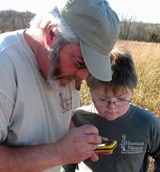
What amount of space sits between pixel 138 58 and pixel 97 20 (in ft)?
21.7

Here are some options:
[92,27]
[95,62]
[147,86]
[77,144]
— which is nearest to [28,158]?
[77,144]

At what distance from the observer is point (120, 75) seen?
99.5 inches

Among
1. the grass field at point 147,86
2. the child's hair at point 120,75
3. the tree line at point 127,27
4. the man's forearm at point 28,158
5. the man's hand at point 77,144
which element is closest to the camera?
the man's forearm at point 28,158

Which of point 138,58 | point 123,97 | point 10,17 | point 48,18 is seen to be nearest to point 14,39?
point 48,18

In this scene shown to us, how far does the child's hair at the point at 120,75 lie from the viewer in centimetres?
250

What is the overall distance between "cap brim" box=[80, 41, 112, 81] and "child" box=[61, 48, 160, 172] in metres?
0.49

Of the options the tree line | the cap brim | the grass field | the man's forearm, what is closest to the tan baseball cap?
the cap brim

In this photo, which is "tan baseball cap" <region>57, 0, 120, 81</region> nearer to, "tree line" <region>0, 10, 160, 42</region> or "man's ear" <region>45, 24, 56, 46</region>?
"man's ear" <region>45, 24, 56, 46</region>

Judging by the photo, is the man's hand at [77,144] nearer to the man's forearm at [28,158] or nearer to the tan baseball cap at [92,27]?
the man's forearm at [28,158]

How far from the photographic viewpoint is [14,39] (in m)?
1.99

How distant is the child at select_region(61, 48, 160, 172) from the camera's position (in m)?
2.51

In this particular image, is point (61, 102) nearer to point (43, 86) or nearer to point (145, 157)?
point (43, 86)

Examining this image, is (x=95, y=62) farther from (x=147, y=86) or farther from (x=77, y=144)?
(x=147, y=86)

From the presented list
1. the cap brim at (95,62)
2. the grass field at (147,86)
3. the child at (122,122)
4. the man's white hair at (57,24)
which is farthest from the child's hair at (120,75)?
the grass field at (147,86)
